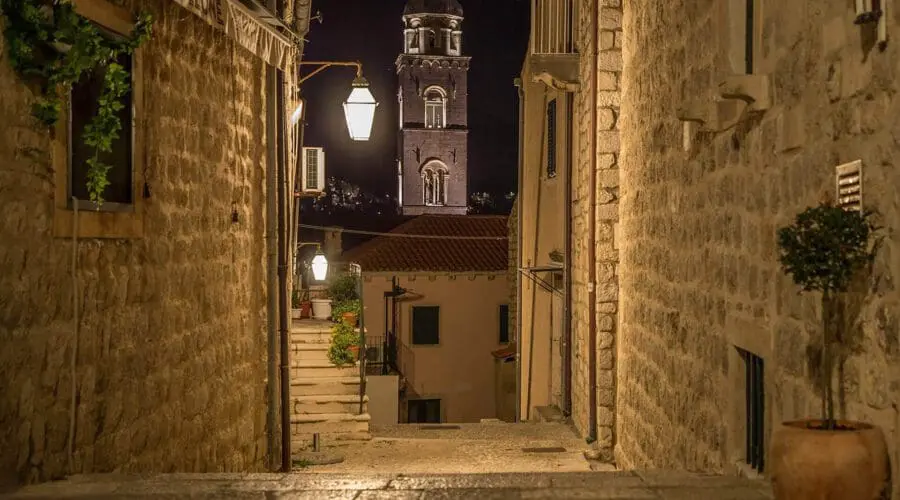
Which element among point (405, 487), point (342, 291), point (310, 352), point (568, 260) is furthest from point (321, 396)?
point (405, 487)

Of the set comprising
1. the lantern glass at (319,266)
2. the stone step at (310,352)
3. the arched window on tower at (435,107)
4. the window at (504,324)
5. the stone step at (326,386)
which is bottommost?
the window at (504,324)

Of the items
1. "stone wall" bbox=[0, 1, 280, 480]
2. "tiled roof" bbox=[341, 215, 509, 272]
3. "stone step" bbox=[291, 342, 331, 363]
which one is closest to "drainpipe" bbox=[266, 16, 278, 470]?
"stone wall" bbox=[0, 1, 280, 480]

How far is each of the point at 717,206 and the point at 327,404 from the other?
9.77 m

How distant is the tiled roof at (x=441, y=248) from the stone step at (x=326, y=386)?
18706 mm

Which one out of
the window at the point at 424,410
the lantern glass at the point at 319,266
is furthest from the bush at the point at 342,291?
the window at the point at 424,410

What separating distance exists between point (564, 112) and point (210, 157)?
6819 millimetres

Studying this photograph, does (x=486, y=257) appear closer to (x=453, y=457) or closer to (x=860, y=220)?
(x=453, y=457)

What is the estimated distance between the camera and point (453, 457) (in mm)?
11891

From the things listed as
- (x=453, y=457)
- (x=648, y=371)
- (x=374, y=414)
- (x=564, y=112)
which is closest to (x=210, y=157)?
(x=648, y=371)

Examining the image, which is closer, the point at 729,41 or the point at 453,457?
the point at 729,41

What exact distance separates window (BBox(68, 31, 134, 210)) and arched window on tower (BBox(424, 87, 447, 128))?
49363mm

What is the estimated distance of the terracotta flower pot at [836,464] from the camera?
11.7 feet

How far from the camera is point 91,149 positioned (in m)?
5.91

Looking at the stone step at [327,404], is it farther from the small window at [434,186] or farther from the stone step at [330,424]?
the small window at [434,186]
